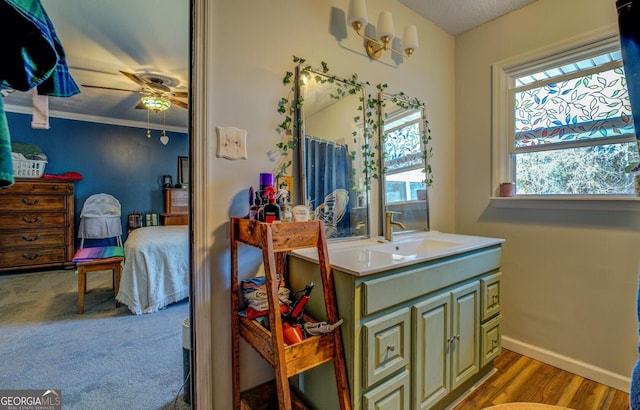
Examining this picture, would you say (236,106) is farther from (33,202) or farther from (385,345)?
(33,202)

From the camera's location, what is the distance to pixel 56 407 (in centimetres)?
150

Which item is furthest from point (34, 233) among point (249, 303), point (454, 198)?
point (454, 198)

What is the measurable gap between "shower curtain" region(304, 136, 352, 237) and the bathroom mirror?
318 mm

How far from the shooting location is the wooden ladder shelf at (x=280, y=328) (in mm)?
963

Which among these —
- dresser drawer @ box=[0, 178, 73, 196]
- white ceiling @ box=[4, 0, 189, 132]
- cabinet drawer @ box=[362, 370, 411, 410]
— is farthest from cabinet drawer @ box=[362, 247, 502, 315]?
dresser drawer @ box=[0, 178, 73, 196]

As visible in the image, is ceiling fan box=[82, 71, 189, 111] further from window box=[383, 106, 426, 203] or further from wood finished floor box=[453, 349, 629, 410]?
wood finished floor box=[453, 349, 629, 410]

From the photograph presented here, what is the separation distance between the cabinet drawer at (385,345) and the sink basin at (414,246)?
1.38 feet

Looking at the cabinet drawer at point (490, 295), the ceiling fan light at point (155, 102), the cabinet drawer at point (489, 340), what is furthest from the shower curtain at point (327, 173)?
the ceiling fan light at point (155, 102)

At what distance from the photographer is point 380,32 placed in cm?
173

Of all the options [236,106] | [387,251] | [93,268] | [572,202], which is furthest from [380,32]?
[93,268]

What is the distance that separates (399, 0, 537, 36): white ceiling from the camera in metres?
1.96

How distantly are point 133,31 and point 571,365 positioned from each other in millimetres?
4091

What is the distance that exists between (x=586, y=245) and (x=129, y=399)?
289cm

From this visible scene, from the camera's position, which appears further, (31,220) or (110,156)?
(110,156)
